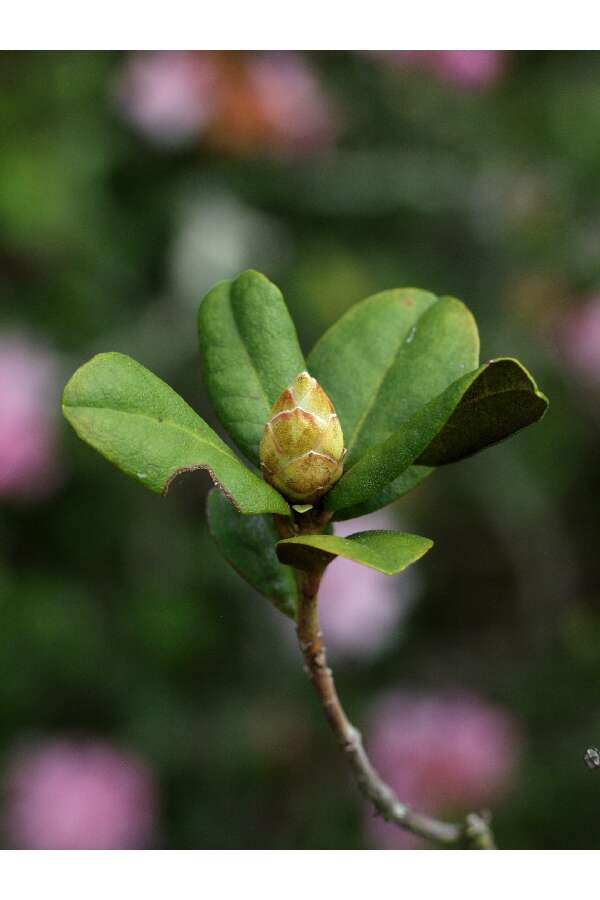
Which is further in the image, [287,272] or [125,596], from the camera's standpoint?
[287,272]

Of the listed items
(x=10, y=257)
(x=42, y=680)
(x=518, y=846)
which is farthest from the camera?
(x=10, y=257)

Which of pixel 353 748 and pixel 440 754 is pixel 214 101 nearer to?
pixel 440 754

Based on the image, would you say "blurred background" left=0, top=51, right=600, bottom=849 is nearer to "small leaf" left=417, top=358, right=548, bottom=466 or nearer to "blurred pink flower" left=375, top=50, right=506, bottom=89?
"blurred pink flower" left=375, top=50, right=506, bottom=89

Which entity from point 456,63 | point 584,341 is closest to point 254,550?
point 584,341

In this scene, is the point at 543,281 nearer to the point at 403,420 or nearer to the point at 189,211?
the point at 189,211

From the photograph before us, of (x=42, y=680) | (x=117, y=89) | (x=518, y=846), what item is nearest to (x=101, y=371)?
(x=518, y=846)

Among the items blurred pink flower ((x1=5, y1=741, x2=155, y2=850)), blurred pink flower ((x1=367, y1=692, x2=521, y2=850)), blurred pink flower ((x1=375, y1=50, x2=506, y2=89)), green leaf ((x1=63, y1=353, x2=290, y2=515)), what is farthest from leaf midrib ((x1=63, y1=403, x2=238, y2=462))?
blurred pink flower ((x1=375, y1=50, x2=506, y2=89))

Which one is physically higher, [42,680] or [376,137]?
[376,137]
